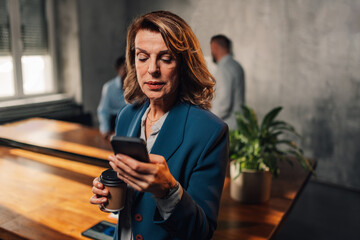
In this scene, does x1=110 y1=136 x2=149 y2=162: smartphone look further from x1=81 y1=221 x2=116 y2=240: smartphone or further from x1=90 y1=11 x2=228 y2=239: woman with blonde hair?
x1=81 y1=221 x2=116 y2=240: smartphone

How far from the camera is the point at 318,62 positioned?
4230mm

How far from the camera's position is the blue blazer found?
0.81 m

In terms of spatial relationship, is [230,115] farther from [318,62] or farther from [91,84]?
[91,84]

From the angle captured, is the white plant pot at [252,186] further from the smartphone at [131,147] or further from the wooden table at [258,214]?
the smartphone at [131,147]

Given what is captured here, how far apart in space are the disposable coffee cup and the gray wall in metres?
3.16

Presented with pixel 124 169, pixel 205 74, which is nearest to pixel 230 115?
pixel 205 74

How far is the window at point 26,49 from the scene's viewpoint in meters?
4.60

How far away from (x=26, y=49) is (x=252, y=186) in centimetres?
432

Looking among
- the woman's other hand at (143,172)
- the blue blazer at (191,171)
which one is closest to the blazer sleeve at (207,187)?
the blue blazer at (191,171)

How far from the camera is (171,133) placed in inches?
37.0

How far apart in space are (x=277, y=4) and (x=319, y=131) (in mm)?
1714

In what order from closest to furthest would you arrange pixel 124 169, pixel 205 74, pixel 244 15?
pixel 124 169 < pixel 205 74 < pixel 244 15

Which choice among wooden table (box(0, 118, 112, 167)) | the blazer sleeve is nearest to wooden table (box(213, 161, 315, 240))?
the blazer sleeve

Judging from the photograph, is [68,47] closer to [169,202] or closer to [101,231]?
[101,231]
